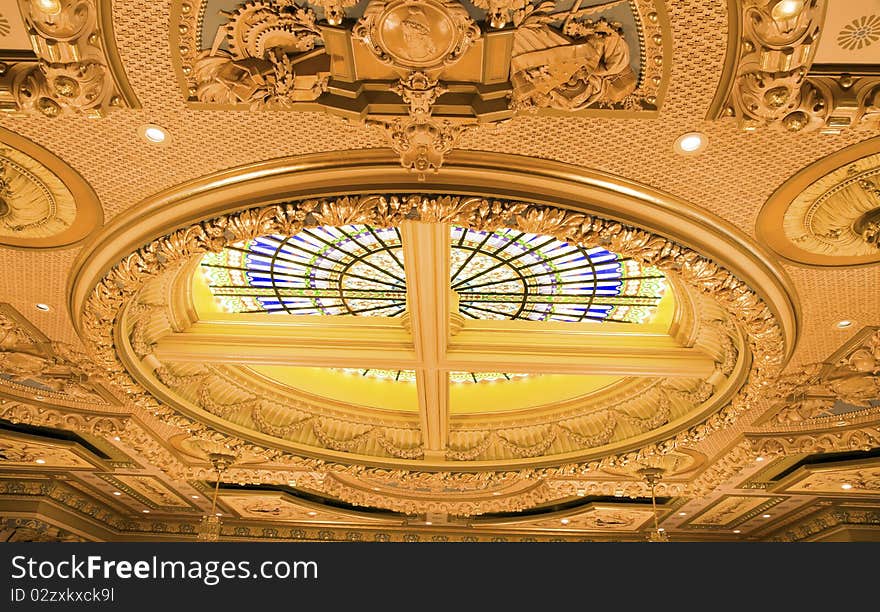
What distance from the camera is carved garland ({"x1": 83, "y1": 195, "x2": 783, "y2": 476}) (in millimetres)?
3881

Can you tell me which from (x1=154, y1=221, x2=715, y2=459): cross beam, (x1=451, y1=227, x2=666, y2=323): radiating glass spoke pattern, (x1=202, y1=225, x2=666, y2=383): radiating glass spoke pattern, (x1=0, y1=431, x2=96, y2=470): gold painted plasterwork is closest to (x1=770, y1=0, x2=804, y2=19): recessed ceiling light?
(x1=202, y1=225, x2=666, y2=383): radiating glass spoke pattern

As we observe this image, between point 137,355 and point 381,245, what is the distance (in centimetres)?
Result: 267

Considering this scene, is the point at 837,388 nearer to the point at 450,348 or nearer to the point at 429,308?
the point at 450,348

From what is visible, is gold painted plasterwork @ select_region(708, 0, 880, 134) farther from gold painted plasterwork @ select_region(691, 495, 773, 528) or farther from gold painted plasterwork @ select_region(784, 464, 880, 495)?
gold painted plasterwork @ select_region(691, 495, 773, 528)

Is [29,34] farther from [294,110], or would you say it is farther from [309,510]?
[309,510]

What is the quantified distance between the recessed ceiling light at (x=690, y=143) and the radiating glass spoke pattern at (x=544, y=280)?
1.85m

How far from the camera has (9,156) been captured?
376 cm

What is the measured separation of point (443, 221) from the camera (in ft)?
13.0

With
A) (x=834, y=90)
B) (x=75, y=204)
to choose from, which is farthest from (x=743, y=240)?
(x=75, y=204)

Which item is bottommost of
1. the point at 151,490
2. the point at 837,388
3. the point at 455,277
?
the point at 837,388

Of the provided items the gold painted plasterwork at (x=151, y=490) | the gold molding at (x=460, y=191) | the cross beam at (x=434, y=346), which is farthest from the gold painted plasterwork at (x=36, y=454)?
the gold molding at (x=460, y=191)

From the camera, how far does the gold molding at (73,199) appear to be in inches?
145

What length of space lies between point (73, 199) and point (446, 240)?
2.62m

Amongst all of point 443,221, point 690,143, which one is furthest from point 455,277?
point 690,143
